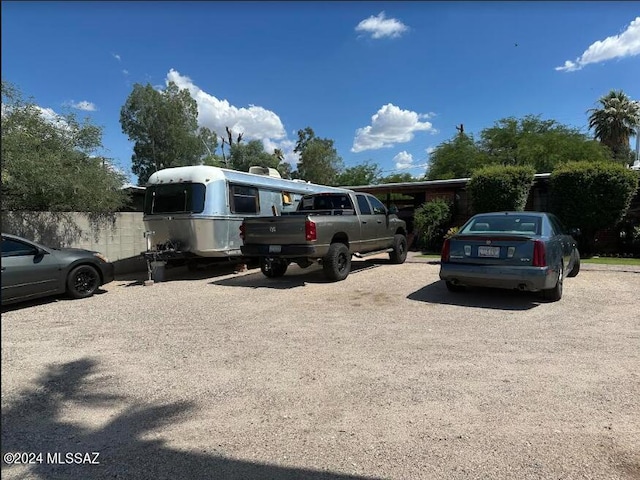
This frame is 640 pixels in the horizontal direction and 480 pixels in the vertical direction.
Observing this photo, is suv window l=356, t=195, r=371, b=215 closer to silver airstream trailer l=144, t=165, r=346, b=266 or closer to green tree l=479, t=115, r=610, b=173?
silver airstream trailer l=144, t=165, r=346, b=266

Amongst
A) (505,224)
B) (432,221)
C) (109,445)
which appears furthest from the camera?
(432,221)

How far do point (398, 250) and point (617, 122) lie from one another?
34.5m

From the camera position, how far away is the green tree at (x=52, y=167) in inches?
389

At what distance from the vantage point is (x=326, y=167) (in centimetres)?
4678

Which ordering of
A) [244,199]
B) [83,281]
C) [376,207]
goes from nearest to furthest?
[83,281], [244,199], [376,207]

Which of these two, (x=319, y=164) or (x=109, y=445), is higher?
(x=319, y=164)

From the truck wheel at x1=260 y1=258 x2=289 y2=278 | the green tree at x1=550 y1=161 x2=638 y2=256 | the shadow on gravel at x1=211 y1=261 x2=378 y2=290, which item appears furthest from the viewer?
the green tree at x1=550 y1=161 x2=638 y2=256

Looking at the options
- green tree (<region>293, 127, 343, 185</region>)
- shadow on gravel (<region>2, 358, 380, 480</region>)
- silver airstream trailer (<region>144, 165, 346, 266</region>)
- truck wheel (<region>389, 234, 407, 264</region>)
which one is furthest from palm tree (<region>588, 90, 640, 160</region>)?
shadow on gravel (<region>2, 358, 380, 480</region>)

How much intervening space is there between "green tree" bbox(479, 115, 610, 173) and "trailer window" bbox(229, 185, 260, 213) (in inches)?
762

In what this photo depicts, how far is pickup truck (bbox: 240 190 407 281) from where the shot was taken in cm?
932

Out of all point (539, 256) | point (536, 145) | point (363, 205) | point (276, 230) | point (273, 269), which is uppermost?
point (536, 145)

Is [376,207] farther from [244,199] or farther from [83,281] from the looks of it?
[83,281]

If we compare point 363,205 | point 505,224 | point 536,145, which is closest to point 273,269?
point 363,205

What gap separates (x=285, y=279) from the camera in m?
10.7
